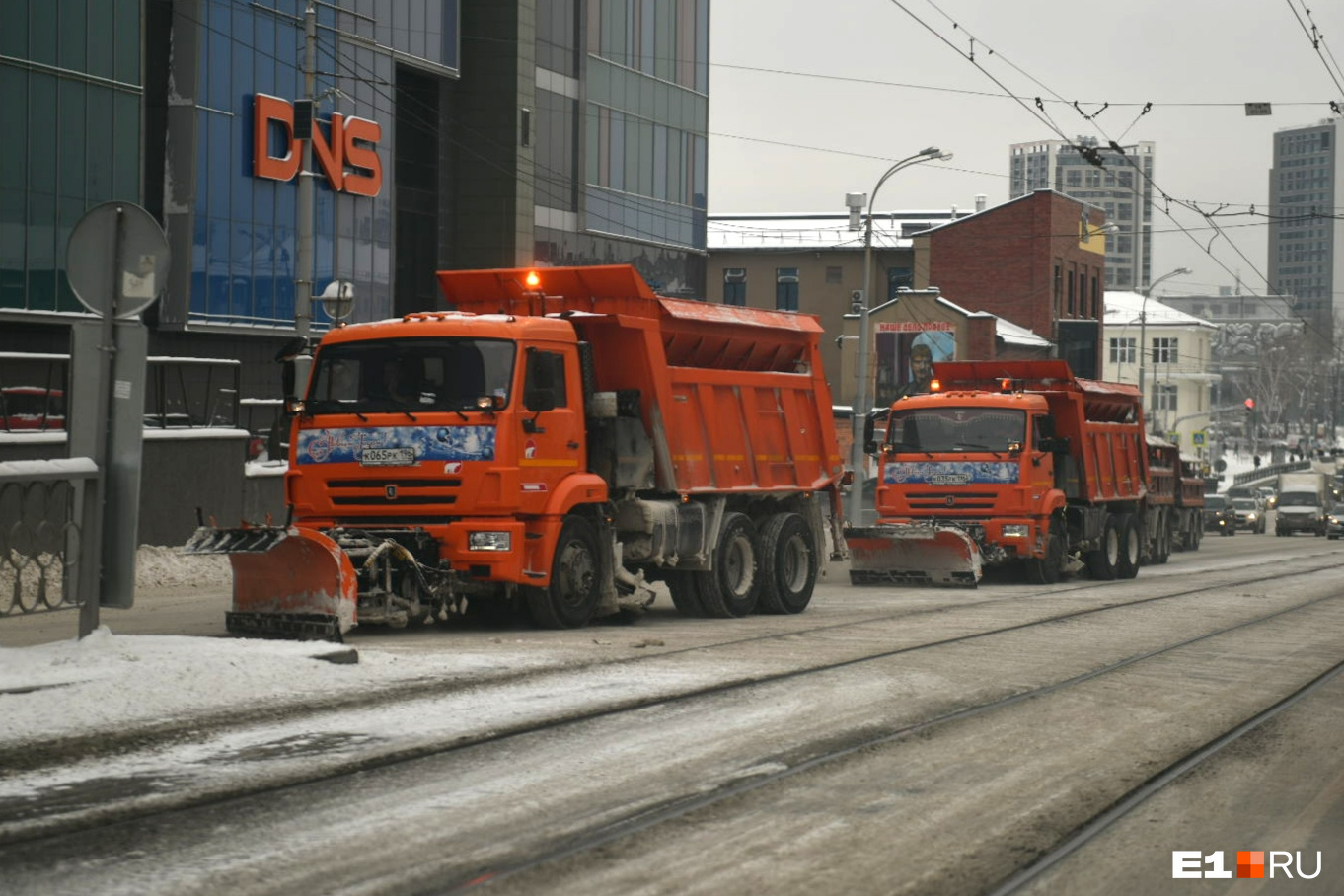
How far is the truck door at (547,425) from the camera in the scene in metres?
15.3

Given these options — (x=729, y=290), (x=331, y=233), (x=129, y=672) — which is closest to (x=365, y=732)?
(x=129, y=672)

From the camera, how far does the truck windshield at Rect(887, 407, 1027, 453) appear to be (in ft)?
84.4

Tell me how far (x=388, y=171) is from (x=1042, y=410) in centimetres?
2161

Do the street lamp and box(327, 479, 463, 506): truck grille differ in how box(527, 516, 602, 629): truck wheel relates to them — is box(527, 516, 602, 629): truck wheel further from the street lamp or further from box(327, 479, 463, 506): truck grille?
the street lamp

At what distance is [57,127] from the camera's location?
3297 centimetres

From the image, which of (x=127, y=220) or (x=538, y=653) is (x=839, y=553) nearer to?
(x=538, y=653)

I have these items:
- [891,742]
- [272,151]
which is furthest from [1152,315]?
[891,742]

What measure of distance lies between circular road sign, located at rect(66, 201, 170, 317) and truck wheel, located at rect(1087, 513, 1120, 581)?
2062 cm

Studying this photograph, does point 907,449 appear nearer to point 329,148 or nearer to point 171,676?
point 171,676

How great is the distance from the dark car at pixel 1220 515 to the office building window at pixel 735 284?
85.2 feet

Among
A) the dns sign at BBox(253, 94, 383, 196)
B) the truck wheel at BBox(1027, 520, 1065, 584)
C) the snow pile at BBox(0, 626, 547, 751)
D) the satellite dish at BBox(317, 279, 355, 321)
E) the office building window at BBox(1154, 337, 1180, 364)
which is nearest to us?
the snow pile at BBox(0, 626, 547, 751)

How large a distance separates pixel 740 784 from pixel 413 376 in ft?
25.7

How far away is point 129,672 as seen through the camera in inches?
416

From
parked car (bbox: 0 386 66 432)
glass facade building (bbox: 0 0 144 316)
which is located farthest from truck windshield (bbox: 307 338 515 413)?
glass facade building (bbox: 0 0 144 316)
